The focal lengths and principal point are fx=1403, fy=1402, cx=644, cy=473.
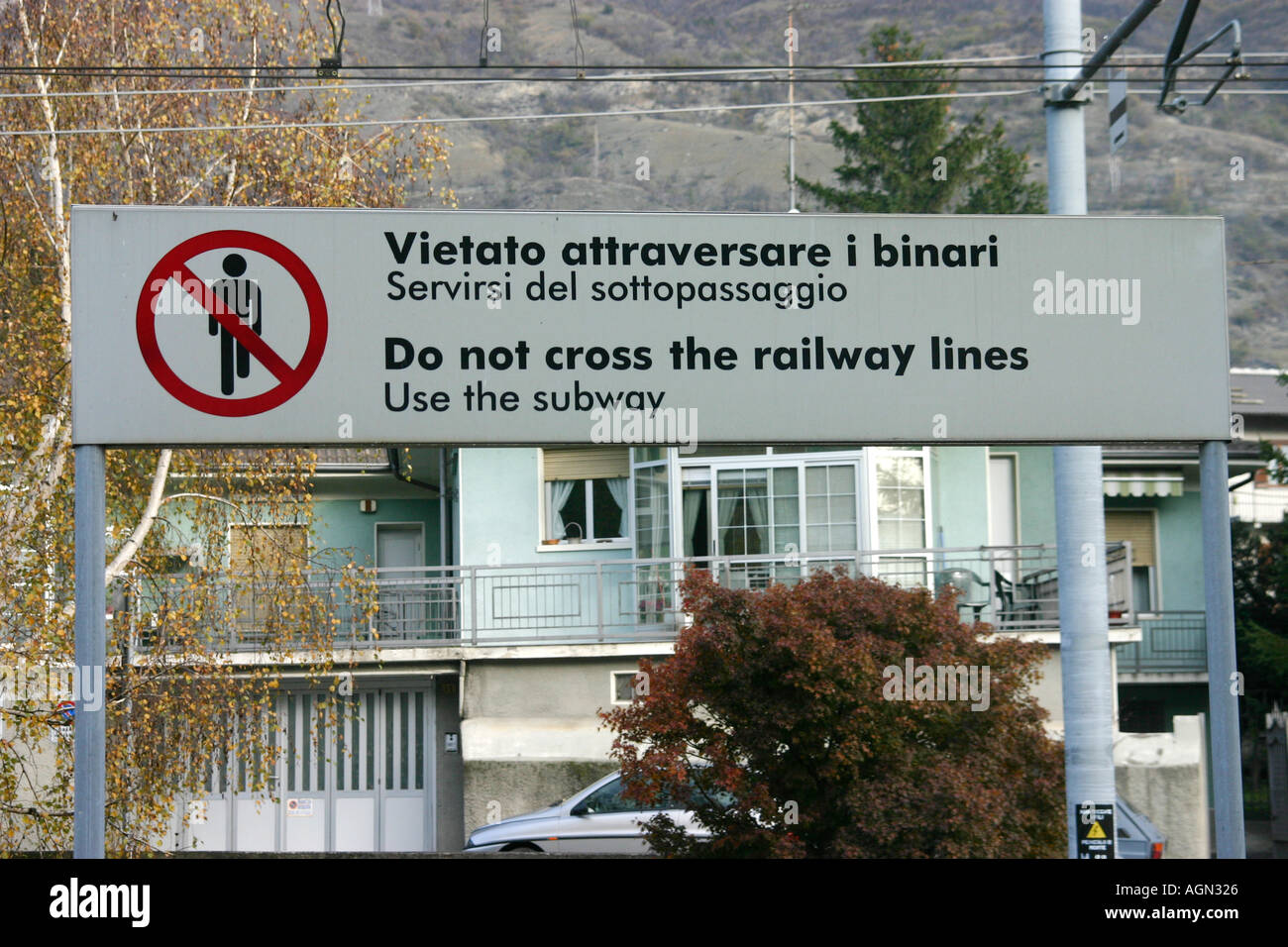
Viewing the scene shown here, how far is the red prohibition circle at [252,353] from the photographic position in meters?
5.77

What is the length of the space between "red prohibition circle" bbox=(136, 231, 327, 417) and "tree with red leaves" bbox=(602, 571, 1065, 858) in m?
6.53

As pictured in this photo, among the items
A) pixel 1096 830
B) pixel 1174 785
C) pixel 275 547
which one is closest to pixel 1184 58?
pixel 1096 830

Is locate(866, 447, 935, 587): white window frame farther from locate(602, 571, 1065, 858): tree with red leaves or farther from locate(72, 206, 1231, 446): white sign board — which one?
locate(72, 206, 1231, 446): white sign board

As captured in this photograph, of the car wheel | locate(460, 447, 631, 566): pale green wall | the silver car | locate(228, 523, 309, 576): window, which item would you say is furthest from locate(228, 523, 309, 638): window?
locate(460, 447, 631, 566): pale green wall

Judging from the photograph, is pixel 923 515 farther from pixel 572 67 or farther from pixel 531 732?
pixel 572 67

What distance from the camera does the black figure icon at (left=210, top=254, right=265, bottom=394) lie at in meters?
5.84

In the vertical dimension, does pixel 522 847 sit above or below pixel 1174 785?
below

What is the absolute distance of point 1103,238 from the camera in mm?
6199

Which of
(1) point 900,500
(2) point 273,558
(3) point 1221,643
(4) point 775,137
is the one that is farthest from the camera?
(4) point 775,137

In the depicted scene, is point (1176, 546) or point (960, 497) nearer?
point (960, 497)

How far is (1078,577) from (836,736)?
9.63ft

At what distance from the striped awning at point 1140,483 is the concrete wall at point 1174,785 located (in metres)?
7.80

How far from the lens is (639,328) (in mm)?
6051
